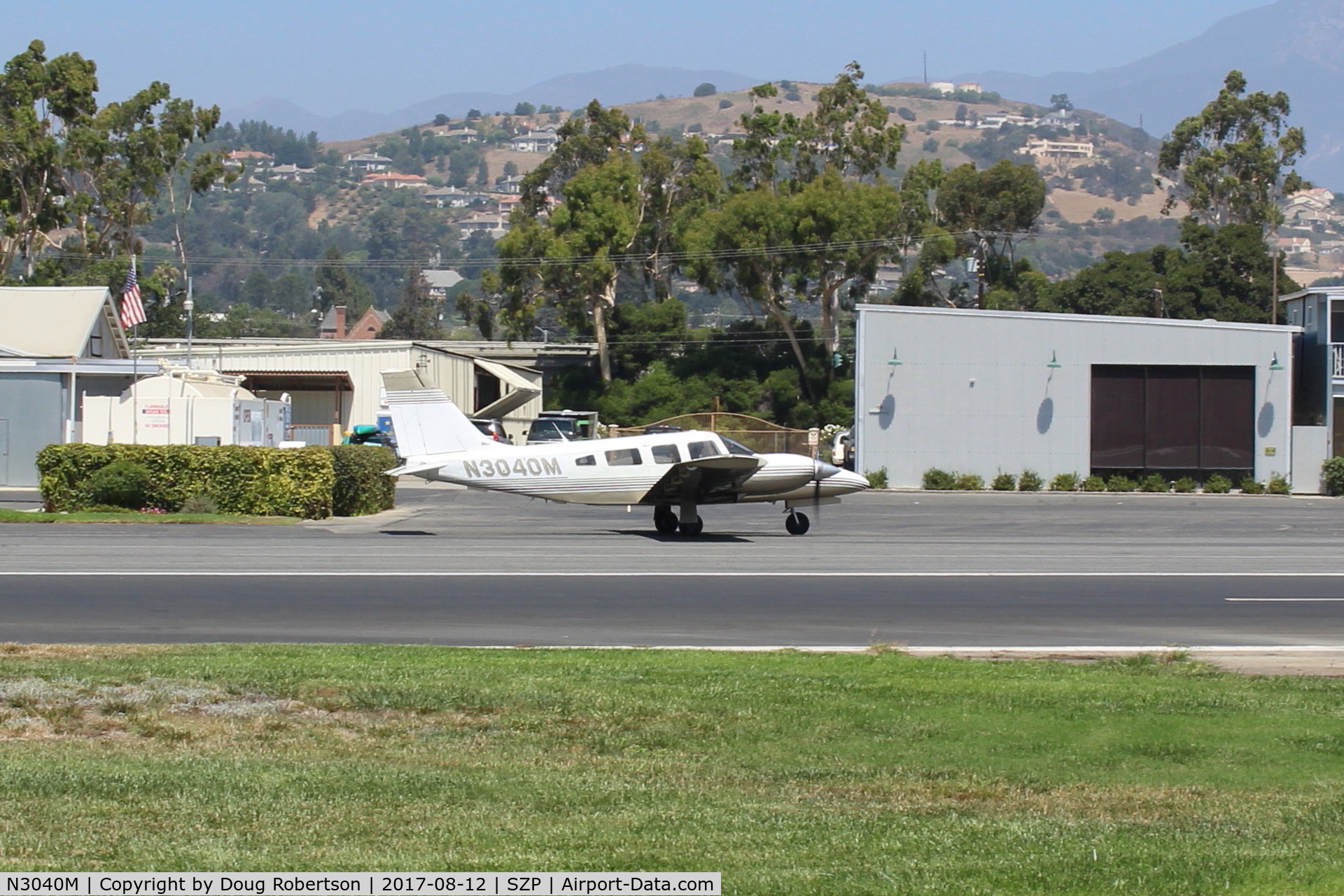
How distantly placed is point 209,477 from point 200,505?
708 millimetres

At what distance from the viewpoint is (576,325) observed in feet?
241

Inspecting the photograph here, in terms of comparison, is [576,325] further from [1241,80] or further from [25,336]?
[1241,80]

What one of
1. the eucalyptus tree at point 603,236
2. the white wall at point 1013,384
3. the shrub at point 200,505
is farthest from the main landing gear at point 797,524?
the eucalyptus tree at point 603,236

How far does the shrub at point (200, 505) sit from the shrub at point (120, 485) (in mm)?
889

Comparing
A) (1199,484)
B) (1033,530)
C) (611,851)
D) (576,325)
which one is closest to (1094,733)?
(611,851)

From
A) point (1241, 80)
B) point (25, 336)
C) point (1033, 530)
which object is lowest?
point (1033, 530)

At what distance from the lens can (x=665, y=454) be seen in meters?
25.7

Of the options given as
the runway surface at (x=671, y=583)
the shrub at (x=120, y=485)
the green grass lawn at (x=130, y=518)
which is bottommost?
the runway surface at (x=671, y=583)

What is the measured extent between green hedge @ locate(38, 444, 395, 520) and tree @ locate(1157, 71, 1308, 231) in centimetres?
7186

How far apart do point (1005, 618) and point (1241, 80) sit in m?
81.2

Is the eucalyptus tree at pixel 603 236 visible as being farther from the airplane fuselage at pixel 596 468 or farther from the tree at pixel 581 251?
the airplane fuselage at pixel 596 468

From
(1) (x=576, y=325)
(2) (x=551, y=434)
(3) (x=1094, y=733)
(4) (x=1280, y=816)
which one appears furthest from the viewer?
(1) (x=576, y=325)

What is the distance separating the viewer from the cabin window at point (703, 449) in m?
25.6

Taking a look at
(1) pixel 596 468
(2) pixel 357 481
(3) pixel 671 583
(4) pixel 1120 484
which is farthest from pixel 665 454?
(4) pixel 1120 484
